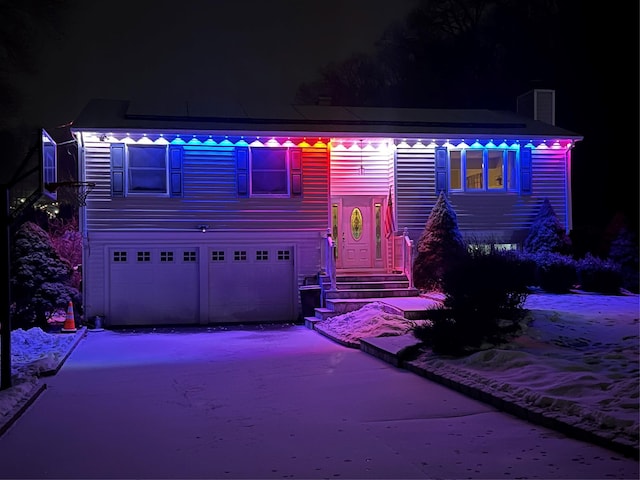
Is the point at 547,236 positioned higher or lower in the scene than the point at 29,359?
higher

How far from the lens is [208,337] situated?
14742 millimetres

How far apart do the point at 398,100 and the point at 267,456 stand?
108 ft

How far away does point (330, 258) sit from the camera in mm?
17094

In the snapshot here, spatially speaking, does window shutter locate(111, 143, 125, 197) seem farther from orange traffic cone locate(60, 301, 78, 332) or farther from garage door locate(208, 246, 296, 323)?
orange traffic cone locate(60, 301, 78, 332)

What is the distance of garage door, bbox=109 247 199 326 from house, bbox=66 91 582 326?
0.03m

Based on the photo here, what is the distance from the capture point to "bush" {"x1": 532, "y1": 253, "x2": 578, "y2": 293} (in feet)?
56.5

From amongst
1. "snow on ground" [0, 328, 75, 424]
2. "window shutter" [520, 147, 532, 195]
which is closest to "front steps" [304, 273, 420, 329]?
"window shutter" [520, 147, 532, 195]

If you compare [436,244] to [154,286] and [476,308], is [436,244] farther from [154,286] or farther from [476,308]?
[154,286]

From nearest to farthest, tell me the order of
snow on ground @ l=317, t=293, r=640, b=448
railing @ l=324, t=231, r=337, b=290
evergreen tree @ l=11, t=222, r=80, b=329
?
1. snow on ground @ l=317, t=293, r=640, b=448
2. evergreen tree @ l=11, t=222, r=80, b=329
3. railing @ l=324, t=231, r=337, b=290

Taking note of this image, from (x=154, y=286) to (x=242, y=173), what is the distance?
3883mm

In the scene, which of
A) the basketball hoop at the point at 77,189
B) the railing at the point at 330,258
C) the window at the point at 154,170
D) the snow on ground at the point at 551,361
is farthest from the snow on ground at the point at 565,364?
the window at the point at 154,170

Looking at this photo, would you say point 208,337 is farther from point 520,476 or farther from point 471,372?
point 520,476

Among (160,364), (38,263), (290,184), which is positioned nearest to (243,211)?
(290,184)

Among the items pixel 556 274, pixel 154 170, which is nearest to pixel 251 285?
pixel 154 170
